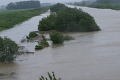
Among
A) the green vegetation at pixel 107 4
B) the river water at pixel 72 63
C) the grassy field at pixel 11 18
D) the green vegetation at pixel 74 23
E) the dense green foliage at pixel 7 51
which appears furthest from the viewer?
the green vegetation at pixel 107 4

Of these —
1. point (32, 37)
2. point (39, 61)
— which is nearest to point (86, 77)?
point (39, 61)

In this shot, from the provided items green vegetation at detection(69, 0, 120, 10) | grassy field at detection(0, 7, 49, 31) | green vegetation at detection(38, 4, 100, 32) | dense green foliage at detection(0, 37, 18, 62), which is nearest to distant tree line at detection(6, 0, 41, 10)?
green vegetation at detection(69, 0, 120, 10)

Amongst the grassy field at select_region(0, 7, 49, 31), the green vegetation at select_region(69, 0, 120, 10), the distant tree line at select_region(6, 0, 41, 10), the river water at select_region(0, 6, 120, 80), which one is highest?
the river water at select_region(0, 6, 120, 80)

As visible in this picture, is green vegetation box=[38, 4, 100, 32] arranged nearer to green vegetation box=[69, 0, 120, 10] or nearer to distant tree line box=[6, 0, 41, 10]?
green vegetation box=[69, 0, 120, 10]

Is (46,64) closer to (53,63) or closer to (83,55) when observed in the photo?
(53,63)

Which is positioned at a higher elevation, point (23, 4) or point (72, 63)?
point (72, 63)

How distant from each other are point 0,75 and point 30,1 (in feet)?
466

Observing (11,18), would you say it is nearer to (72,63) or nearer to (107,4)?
(72,63)

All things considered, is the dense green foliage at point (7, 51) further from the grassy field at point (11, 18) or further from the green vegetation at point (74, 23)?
the grassy field at point (11, 18)

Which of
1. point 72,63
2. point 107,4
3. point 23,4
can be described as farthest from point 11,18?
point 23,4

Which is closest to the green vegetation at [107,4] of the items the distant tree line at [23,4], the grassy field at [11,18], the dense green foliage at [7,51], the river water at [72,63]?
the grassy field at [11,18]

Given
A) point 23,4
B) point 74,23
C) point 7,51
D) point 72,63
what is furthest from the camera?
point 23,4

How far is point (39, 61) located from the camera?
18.2 meters

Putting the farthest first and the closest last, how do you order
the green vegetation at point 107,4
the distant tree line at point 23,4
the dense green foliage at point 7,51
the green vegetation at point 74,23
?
the distant tree line at point 23,4
the green vegetation at point 107,4
the green vegetation at point 74,23
the dense green foliage at point 7,51
